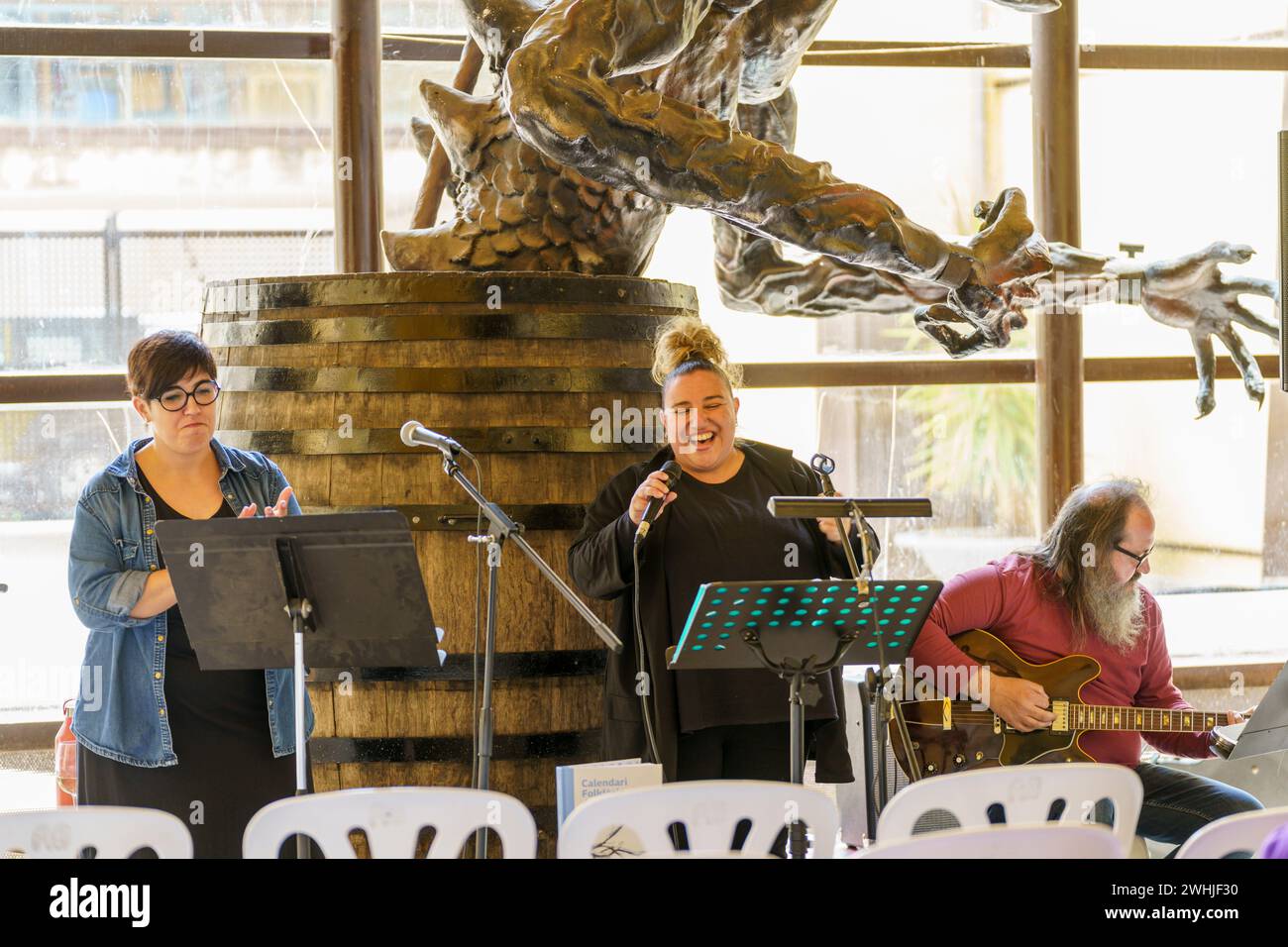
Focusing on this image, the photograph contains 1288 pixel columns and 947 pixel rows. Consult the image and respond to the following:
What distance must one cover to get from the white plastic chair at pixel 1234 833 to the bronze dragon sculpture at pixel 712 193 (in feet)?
4.65

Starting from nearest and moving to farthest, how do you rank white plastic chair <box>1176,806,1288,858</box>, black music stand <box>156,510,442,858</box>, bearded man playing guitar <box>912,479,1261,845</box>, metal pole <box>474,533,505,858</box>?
white plastic chair <box>1176,806,1288,858</box> < black music stand <box>156,510,442,858</box> < metal pole <box>474,533,505,858</box> < bearded man playing guitar <box>912,479,1261,845</box>

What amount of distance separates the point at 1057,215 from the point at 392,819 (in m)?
4.04

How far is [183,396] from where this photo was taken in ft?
9.34

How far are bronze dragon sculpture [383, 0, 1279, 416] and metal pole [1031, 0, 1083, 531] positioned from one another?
161 centimetres

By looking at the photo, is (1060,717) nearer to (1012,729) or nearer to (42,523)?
(1012,729)

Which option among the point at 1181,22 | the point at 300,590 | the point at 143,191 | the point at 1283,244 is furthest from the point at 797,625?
the point at 1181,22

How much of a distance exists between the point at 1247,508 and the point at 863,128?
222 centimetres

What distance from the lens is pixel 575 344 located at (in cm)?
330

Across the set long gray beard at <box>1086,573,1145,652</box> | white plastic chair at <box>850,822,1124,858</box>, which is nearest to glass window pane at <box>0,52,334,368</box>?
long gray beard at <box>1086,573,1145,652</box>

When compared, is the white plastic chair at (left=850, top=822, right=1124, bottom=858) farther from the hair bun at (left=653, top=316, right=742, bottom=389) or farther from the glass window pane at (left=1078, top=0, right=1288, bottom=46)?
the glass window pane at (left=1078, top=0, right=1288, bottom=46)

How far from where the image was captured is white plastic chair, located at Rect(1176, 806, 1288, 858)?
212 cm
